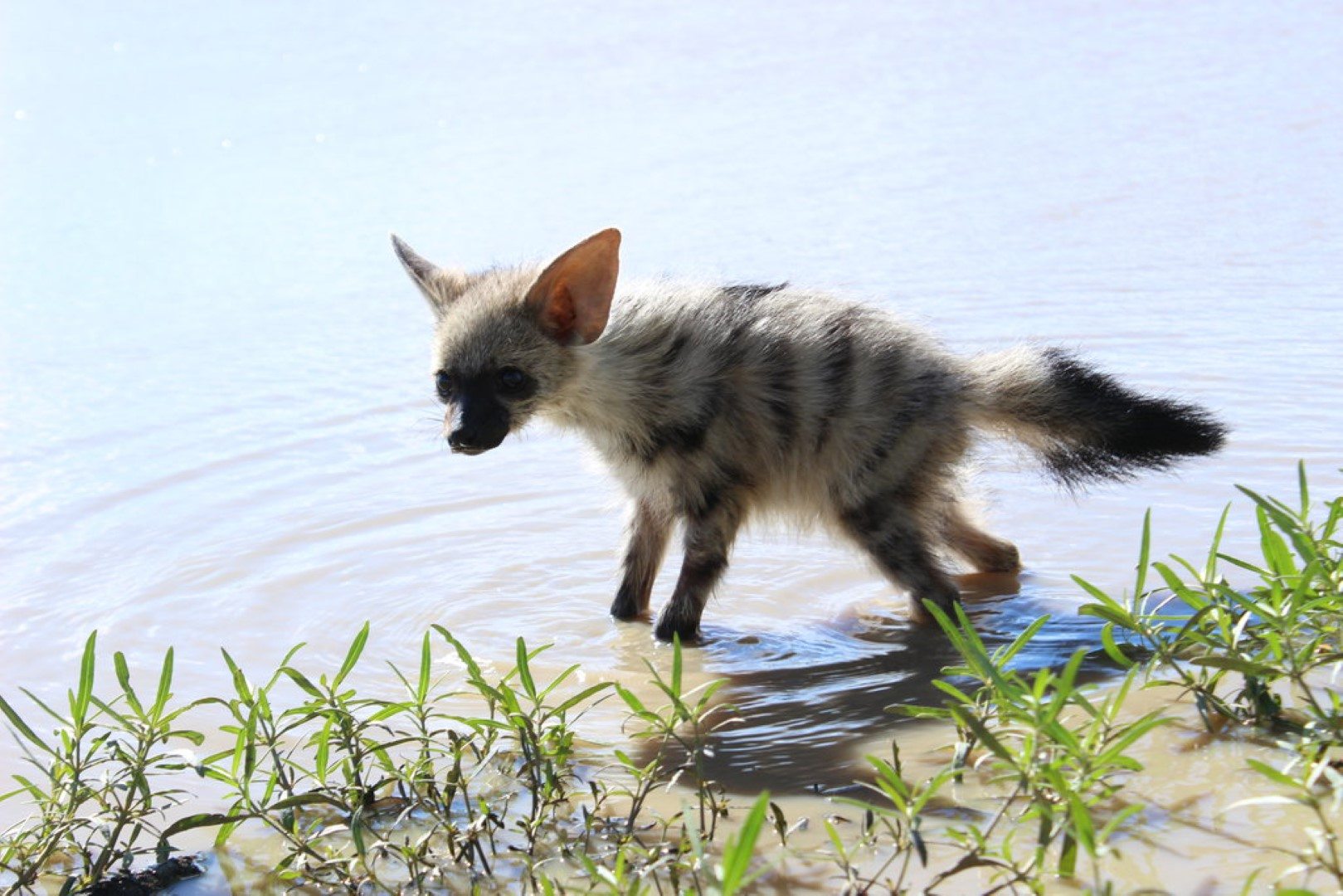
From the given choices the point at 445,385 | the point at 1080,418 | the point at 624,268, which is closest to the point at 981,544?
the point at 1080,418

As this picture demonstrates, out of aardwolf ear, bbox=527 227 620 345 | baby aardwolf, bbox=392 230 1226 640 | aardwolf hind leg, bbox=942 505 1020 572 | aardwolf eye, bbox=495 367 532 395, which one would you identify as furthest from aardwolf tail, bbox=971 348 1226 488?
aardwolf eye, bbox=495 367 532 395

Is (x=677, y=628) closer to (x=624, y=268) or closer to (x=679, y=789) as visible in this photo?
(x=679, y=789)

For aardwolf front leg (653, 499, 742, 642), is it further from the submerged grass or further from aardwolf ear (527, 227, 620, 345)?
the submerged grass

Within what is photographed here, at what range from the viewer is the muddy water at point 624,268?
191 inches

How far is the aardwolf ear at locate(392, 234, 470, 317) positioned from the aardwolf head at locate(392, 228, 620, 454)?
130 mm

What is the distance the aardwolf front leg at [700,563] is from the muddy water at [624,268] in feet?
0.40

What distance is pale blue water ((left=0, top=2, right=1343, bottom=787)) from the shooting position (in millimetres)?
4906

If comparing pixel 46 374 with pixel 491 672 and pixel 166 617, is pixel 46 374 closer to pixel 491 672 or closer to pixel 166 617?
pixel 166 617

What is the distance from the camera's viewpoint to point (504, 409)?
4777mm

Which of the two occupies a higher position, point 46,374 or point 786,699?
point 46,374

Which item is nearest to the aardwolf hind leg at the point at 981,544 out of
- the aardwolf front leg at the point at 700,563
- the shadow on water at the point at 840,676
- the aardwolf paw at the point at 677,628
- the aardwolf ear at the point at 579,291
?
the shadow on water at the point at 840,676

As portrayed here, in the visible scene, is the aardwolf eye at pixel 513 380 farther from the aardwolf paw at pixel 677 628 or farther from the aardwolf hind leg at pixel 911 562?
the aardwolf hind leg at pixel 911 562

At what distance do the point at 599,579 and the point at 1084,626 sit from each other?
5.19ft

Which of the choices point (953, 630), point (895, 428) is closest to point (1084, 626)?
point (895, 428)
